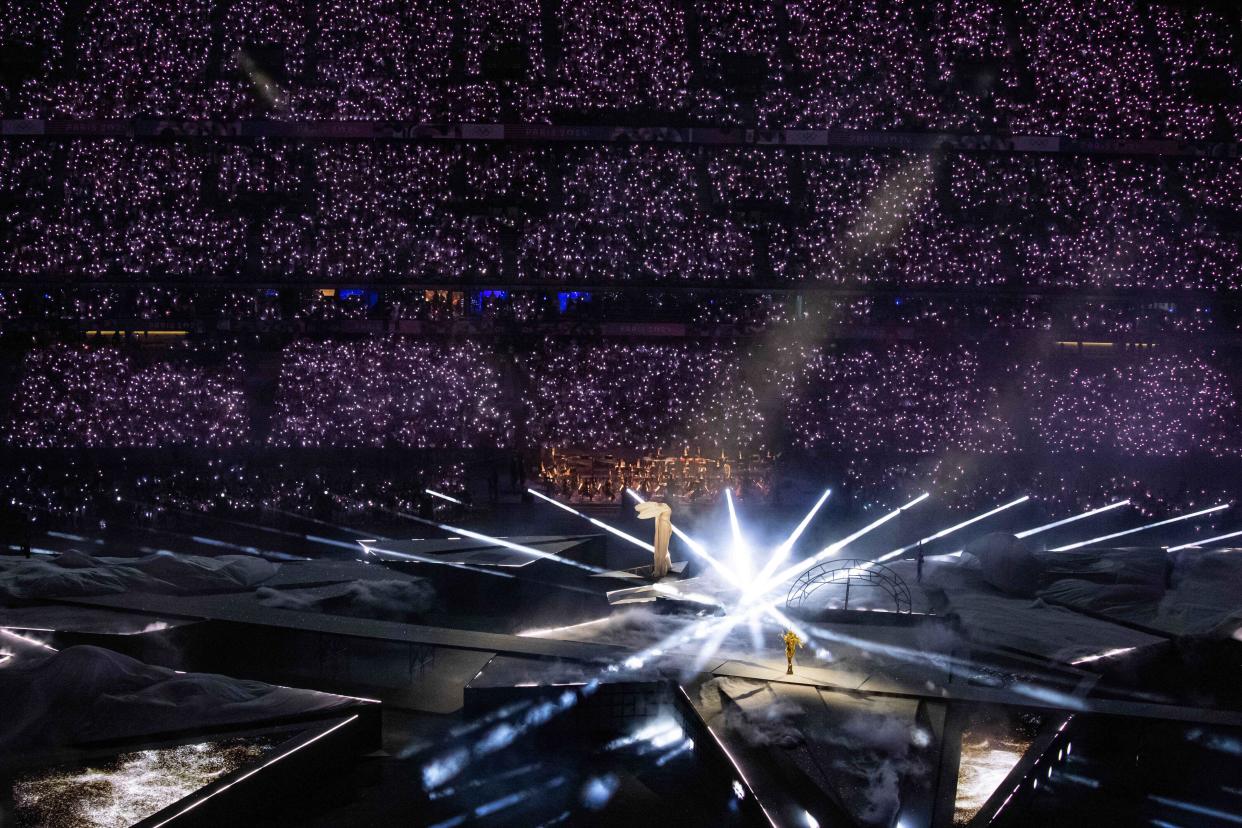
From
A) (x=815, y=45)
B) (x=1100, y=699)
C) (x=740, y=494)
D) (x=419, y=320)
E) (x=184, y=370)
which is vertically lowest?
(x=1100, y=699)

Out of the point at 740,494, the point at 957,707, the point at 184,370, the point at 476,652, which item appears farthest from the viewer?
the point at 184,370

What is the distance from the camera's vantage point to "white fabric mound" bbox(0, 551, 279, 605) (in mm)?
9562

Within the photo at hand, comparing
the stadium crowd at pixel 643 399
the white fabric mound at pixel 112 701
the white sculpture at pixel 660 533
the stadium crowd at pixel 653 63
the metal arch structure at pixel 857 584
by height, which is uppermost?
the stadium crowd at pixel 653 63

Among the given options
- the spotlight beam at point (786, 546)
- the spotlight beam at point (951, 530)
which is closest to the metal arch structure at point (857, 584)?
the spotlight beam at point (786, 546)

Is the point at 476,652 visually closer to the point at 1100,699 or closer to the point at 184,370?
the point at 1100,699

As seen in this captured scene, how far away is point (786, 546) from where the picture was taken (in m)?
14.1

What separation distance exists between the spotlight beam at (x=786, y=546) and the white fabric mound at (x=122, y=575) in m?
5.74

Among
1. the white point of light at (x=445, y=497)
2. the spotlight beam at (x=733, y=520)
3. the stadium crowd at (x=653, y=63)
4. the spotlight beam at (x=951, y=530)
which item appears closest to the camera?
the spotlight beam at (x=951, y=530)

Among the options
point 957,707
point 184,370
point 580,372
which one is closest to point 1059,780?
point 957,707

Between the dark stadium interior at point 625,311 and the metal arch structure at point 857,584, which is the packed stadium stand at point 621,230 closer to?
the dark stadium interior at point 625,311

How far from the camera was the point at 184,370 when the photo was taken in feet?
66.6

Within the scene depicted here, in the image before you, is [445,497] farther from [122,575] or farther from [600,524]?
[122,575]

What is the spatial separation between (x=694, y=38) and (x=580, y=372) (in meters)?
9.38

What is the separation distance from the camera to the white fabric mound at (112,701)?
6.22m
